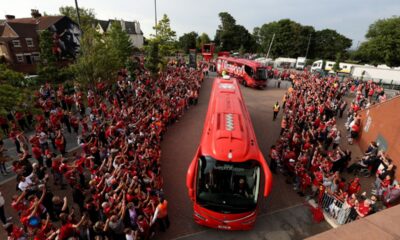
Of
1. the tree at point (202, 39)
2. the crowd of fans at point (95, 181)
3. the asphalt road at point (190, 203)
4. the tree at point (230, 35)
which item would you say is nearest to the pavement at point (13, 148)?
the crowd of fans at point (95, 181)

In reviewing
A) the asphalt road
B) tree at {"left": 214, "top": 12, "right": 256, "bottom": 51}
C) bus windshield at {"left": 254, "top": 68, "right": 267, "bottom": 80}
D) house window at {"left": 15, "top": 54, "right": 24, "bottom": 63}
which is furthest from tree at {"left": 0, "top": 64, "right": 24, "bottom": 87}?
tree at {"left": 214, "top": 12, "right": 256, "bottom": 51}

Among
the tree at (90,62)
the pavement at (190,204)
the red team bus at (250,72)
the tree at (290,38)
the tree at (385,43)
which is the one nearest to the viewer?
the pavement at (190,204)

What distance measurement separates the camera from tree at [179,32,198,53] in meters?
69.5

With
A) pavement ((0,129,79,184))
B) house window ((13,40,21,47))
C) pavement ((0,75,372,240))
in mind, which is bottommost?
pavement ((0,75,372,240))

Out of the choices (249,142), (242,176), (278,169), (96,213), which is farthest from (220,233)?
(278,169)

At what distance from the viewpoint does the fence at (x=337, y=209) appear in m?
7.74

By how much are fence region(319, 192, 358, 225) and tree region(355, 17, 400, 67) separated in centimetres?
4476

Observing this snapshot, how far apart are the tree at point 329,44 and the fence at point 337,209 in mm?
70730

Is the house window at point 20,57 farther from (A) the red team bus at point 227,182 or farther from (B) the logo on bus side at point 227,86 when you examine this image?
(A) the red team bus at point 227,182

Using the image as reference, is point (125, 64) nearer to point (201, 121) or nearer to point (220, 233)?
point (201, 121)

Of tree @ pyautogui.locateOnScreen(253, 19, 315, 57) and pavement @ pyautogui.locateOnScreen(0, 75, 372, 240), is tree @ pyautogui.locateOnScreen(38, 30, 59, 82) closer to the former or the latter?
pavement @ pyautogui.locateOnScreen(0, 75, 372, 240)

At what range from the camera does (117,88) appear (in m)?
18.6

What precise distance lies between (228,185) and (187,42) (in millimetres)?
68219

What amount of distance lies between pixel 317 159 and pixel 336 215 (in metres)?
2.51
